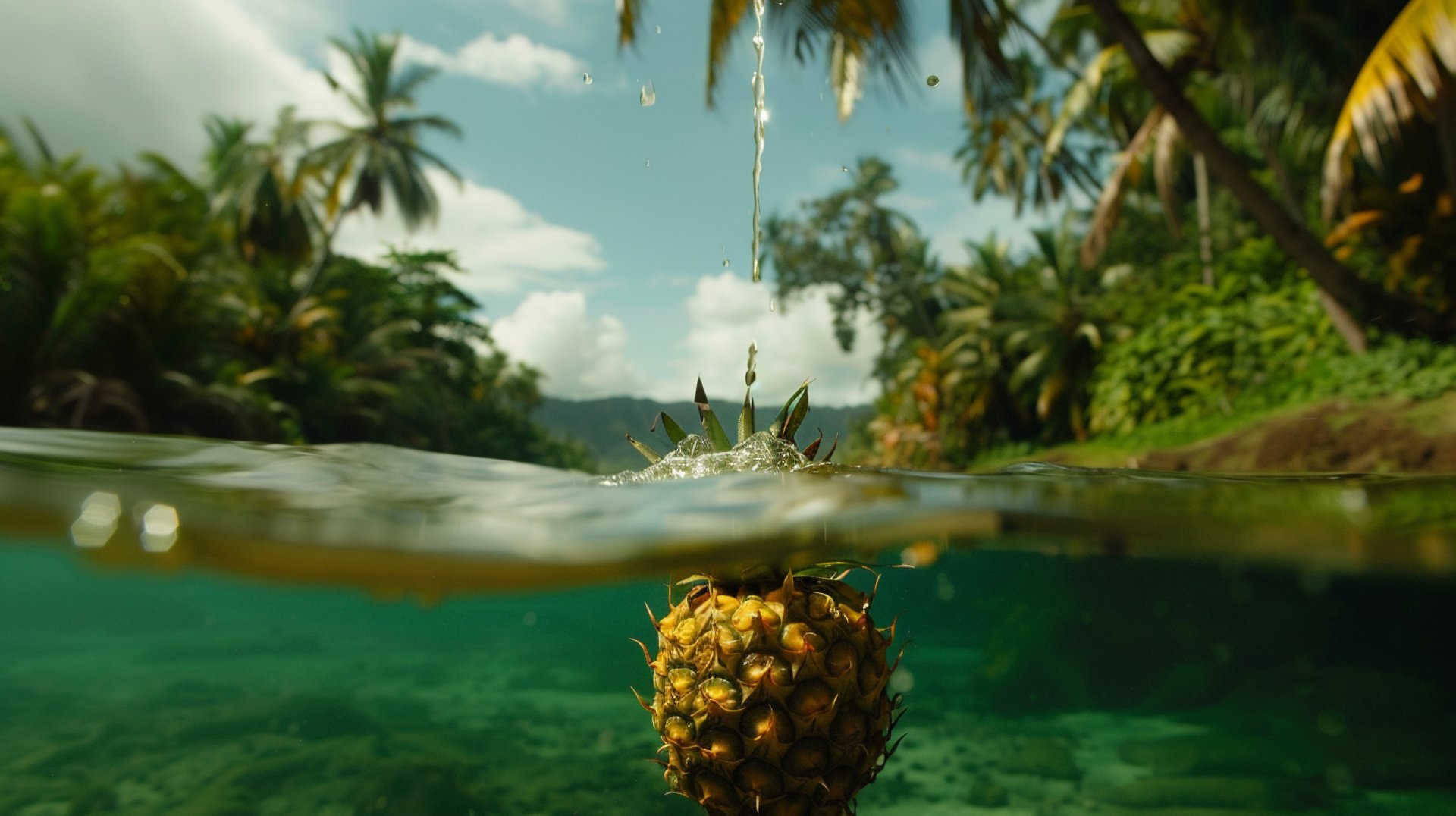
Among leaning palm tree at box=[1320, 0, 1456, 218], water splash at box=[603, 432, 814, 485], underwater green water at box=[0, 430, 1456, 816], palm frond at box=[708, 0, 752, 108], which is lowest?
underwater green water at box=[0, 430, 1456, 816]

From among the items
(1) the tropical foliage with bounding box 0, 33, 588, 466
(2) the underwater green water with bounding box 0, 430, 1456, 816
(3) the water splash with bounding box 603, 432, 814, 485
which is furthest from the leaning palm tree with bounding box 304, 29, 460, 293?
(3) the water splash with bounding box 603, 432, 814, 485

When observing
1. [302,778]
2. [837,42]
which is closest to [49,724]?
[302,778]

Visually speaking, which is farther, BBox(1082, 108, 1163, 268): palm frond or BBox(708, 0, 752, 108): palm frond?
BBox(1082, 108, 1163, 268): palm frond

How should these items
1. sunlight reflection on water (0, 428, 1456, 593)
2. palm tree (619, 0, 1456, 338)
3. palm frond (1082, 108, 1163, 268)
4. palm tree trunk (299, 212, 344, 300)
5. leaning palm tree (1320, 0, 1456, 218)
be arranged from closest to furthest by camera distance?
1. sunlight reflection on water (0, 428, 1456, 593)
2. leaning palm tree (1320, 0, 1456, 218)
3. palm tree (619, 0, 1456, 338)
4. palm frond (1082, 108, 1163, 268)
5. palm tree trunk (299, 212, 344, 300)

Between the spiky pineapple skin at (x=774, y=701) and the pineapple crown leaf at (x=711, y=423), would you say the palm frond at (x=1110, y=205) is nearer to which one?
the pineapple crown leaf at (x=711, y=423)

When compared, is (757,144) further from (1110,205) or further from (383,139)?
(383,139)

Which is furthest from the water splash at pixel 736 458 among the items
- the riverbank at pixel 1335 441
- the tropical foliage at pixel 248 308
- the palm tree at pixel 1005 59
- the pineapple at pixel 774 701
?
the tropical foliage at pixel 248 308

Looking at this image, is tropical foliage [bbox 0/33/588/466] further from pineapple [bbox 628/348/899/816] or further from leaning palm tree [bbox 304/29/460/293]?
pineapple [bbox 628/348/899/816]
